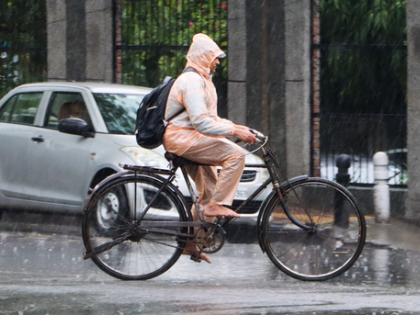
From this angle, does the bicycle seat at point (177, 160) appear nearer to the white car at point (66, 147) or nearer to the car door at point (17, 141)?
the white car at point (66, 147)

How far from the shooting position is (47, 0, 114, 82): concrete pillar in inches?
466

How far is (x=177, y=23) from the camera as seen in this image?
11.8 metres

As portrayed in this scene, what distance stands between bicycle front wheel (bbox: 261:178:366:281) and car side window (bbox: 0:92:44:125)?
4.14 m

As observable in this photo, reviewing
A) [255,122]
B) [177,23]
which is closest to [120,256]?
[255,122]

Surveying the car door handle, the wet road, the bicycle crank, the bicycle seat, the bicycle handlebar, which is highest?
the bicycle handlebar

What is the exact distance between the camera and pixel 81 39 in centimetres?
1195

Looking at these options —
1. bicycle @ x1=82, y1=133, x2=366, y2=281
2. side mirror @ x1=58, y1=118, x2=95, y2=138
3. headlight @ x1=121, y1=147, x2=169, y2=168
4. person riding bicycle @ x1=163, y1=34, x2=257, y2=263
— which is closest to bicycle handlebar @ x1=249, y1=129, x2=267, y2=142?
person riding bicycle @ x1=163, y1=34, x2=257, y2=263

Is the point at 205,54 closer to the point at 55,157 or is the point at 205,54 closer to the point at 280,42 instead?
the point at 55,157

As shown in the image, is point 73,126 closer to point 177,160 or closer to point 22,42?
point 177,160

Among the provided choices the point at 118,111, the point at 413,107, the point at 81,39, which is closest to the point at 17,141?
the point at 118,111

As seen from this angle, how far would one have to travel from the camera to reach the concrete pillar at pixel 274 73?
10914mm

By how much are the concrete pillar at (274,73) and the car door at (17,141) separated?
3.37m

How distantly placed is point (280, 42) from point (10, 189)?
4.44 meters

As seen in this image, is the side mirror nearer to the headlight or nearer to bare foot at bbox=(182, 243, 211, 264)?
the headlight
